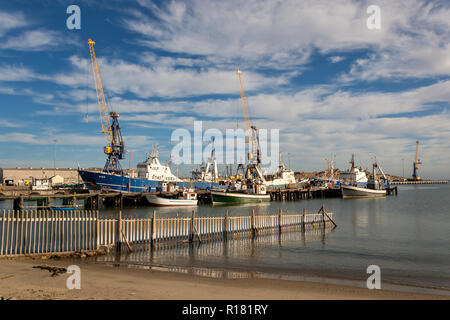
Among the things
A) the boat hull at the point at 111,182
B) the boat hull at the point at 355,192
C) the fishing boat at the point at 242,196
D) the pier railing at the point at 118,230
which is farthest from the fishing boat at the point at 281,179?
the pier railing at the point at 118,230

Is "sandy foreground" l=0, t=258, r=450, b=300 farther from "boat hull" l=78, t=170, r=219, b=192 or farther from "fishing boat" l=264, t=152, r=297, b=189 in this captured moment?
"fishing boat" l=264, t=152, r=297, b=189

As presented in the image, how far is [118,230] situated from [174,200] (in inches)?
1564

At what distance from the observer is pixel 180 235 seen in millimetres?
20609

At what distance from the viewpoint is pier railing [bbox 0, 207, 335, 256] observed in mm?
14891

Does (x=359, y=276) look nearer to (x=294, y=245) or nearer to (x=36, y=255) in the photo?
(x=294, y=245)

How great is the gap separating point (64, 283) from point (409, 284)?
13.3 metres

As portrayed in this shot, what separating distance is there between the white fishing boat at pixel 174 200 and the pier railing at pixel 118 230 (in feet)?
104

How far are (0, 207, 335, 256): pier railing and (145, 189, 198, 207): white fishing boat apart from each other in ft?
104

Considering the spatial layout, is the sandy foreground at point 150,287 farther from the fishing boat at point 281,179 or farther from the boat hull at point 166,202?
the fishing boat at point 281,179

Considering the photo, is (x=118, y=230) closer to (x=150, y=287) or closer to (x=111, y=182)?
(x=150, y=287)

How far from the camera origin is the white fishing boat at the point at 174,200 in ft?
187

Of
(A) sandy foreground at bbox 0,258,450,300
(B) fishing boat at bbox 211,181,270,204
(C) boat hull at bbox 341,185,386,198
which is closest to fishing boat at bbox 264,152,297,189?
(C) boat hull at bbox 341,185,386,198

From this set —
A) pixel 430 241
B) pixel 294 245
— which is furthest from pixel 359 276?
pixel 430 241

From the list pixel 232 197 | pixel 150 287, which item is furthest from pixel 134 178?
pixel 150 287
